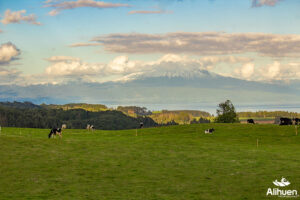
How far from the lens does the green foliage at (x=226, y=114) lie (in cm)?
12669

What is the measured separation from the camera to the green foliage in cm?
12669

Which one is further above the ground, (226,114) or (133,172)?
(226,114)

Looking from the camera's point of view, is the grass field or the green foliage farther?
the green foliage

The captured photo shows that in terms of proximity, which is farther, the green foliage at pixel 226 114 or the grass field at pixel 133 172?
the green foliage at pixel 226 114

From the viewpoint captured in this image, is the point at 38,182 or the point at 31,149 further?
the point at 31,149

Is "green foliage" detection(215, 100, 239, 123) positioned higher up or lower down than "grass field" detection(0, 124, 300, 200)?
higher up

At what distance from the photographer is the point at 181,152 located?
39.8m

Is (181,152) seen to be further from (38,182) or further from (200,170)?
(38,182)

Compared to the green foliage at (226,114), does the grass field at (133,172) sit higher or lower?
lower

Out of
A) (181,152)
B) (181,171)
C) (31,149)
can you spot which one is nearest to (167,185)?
(181,171)

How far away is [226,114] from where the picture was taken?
128250mm

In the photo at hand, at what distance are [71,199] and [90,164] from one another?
1107 cm

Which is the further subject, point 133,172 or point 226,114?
point 226,114

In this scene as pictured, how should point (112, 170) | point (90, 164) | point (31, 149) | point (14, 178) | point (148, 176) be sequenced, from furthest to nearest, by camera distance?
point (31, 149)
point (90, 164)
point (112, 170)
point (148, 176)
point (14, 178)
